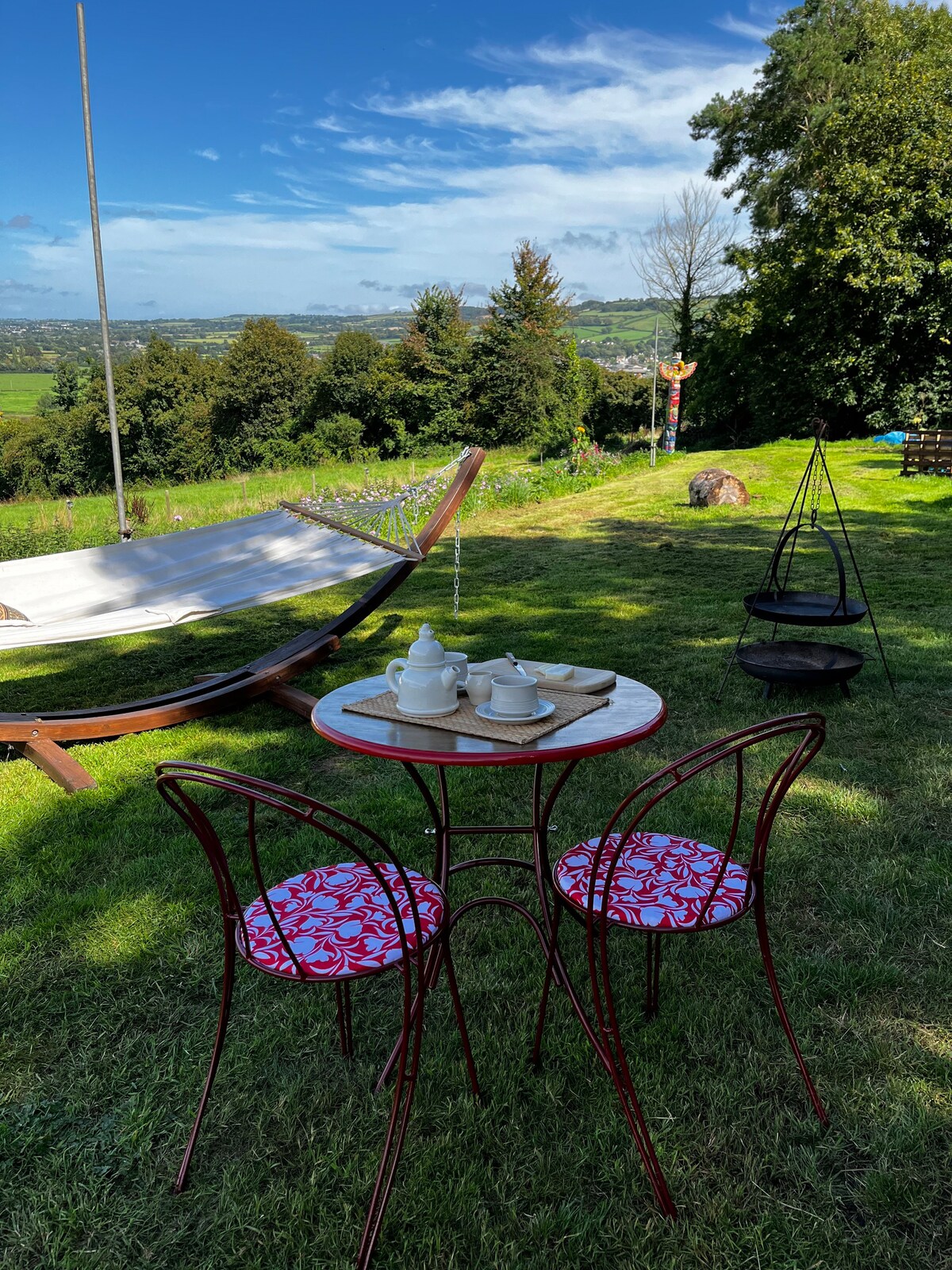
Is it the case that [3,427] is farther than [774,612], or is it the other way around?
[3,427]

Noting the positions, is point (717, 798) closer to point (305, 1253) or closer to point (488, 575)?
point (305, 1253)

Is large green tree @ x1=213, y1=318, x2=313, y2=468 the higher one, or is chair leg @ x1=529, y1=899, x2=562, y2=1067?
large green tree @ x1=213, y1=318, x2=313, y2=468

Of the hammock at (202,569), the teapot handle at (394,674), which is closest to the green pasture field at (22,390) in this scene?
the hammock at (202,569)

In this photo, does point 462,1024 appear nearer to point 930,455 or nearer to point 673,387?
point 930,455

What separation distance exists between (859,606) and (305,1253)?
11.8 feet

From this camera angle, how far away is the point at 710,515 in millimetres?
9352

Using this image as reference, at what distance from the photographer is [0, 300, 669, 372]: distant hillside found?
2764 centimetres

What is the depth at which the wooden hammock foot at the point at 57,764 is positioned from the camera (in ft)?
10.5

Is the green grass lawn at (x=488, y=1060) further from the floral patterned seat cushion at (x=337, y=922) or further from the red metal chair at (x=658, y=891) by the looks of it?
the floral patterned seat cushion at (x=337, y=922)

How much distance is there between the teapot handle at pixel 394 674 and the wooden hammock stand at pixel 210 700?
5.70ft

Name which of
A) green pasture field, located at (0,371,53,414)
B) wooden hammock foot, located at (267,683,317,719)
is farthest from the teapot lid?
green pasture field, located at (0,371,53,414)

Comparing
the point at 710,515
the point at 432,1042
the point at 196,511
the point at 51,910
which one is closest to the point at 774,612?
the point at 432,1042

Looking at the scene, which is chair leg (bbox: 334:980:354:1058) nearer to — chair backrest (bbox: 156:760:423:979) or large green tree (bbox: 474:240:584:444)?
chair backrest (bbox: 156:760:423:979)

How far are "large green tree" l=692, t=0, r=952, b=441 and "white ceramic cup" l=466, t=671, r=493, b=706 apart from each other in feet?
55.1
